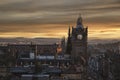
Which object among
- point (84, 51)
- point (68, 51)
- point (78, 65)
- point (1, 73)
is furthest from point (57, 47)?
point (1, 73)

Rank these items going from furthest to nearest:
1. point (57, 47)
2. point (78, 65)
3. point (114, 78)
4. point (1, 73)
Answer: point (57, 47), point (78, 65), point (1, 73), point (114, 78)

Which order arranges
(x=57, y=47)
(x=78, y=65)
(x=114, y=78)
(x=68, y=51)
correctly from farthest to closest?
(x=57, y=47) → (x=68, y=51) → (x=78, y=65) → (x=114, y=78)

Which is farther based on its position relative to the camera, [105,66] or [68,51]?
[68,51]

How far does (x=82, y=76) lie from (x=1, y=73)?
526 inches

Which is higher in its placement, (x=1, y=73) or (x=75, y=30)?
(x=75, y=30)

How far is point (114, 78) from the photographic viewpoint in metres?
63.9

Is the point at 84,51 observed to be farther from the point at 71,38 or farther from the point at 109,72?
the point at 109,72

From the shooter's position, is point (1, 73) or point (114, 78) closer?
point (114, 78)

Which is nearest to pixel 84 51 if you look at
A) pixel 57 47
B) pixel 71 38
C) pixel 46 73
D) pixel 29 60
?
pixel 71 38

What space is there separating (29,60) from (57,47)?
2544cm

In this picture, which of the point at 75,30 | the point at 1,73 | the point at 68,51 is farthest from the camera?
the point at 68,51

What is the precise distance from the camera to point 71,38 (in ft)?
270

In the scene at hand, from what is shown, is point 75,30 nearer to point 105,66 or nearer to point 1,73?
point 105,66

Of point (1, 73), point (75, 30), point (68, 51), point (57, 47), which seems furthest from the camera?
point (57, 47)
